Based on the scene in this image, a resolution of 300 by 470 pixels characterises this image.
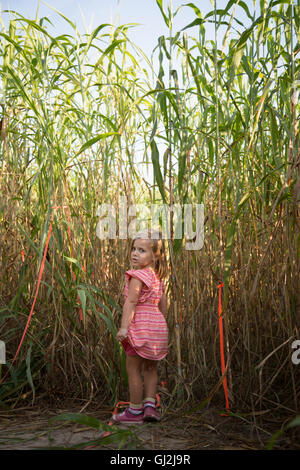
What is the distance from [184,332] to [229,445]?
18.5 inches

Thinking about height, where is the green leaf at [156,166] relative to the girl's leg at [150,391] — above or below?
above

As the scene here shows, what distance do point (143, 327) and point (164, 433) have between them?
36cm

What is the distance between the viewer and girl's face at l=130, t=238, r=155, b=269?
5.42 ft

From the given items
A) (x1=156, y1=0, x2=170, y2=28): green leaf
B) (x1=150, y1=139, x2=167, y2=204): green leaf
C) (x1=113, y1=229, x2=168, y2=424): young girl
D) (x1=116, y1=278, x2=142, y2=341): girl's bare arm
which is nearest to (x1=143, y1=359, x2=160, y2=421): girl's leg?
(x1=113, y1=229, x2=168, y2=424): young girl

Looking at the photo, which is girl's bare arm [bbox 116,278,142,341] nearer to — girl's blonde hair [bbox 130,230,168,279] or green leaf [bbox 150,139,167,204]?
girl's blonde hair [bbox 130,230,168,279]

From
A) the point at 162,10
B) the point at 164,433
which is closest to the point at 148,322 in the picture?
the point at 164,433

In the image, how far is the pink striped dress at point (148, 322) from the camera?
1549mm

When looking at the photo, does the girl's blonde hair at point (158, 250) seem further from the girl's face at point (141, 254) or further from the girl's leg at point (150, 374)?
the girl's leg at point (150, 374)

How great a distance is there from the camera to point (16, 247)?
1819 millimetres

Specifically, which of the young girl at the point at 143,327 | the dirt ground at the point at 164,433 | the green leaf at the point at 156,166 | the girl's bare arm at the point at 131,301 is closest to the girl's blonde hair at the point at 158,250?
the young girl at the point at 143,327

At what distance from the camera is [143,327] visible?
5.15ft

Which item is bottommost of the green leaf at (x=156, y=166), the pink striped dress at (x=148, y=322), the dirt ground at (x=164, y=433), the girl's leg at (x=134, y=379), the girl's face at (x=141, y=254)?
the dirt ground at (x=164, y=433)

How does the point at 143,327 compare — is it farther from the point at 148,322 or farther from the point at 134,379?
the point at 134,379

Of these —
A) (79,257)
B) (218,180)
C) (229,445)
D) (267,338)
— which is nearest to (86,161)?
(79,257)
